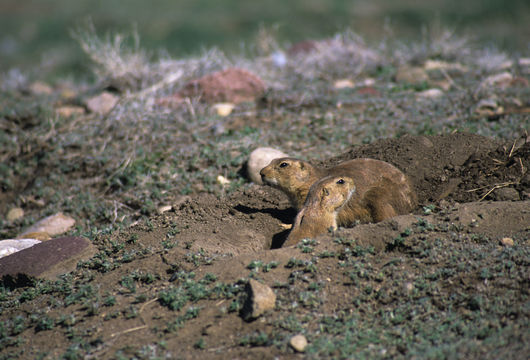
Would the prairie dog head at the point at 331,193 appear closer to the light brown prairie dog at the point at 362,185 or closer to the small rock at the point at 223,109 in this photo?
the light brown prairie dog at the point at 362,185

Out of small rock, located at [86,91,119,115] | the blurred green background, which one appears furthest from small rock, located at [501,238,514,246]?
the blurred green background

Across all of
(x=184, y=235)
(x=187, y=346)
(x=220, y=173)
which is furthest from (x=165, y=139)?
(x=187, y=346)

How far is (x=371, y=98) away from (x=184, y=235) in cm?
550

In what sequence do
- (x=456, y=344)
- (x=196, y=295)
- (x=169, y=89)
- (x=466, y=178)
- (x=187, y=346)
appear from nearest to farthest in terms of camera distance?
(x=456, y=344)
(x=187, y=346)
(x=196, y=295)
(x=466, y=178)
(x=169, y=89)

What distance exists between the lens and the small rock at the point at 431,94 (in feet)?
30.9

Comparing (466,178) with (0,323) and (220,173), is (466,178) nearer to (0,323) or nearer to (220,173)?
(220,173)

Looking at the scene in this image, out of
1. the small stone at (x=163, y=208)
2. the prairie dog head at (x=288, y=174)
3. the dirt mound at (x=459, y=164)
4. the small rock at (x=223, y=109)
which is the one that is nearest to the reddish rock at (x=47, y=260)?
the small stone at (x=163, y=208)

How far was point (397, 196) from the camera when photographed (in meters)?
5.49

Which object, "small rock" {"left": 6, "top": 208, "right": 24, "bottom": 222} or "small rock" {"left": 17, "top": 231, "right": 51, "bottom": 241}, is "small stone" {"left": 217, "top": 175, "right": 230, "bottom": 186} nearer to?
"small rock" {"left": 17, "top": 231, "right": 51, "bottom": 241}

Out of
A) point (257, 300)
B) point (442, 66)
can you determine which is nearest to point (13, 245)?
Answer: point (257, 300)

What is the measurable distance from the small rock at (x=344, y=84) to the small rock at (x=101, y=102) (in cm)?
456

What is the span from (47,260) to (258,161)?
3.18 m

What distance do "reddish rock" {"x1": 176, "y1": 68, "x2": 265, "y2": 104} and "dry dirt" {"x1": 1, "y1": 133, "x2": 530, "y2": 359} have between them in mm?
4252

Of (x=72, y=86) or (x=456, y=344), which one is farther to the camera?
(x=72, y=86)
